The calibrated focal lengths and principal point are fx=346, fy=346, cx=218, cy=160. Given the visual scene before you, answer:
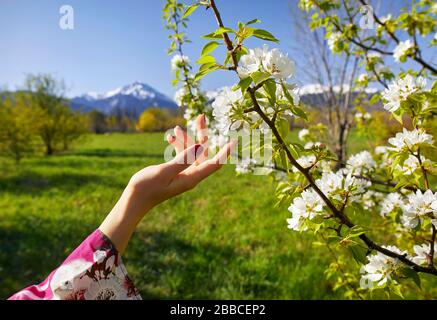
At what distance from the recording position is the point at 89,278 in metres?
0.99

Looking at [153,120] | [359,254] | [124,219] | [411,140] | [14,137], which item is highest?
[153,120]

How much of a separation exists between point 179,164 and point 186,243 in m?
3.52

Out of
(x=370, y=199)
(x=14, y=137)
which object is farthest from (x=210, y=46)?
(x=14, y=137)

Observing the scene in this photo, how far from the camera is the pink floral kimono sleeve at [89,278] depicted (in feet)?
3.18

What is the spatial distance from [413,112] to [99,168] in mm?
9942

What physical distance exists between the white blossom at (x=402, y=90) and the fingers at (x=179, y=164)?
71cm

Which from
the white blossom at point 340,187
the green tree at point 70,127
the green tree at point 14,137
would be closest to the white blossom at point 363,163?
the white blossom at point 340,187

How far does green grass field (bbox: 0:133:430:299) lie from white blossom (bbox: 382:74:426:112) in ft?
7.69

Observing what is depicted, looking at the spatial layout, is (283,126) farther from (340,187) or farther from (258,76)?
(340,187)

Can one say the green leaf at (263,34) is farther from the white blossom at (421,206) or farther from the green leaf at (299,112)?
the white blossom at (421,206)

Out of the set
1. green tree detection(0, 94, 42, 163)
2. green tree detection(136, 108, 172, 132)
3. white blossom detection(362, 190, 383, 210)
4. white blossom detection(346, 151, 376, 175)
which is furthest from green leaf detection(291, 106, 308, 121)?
green tree detection(136, 108, 172, 132)
